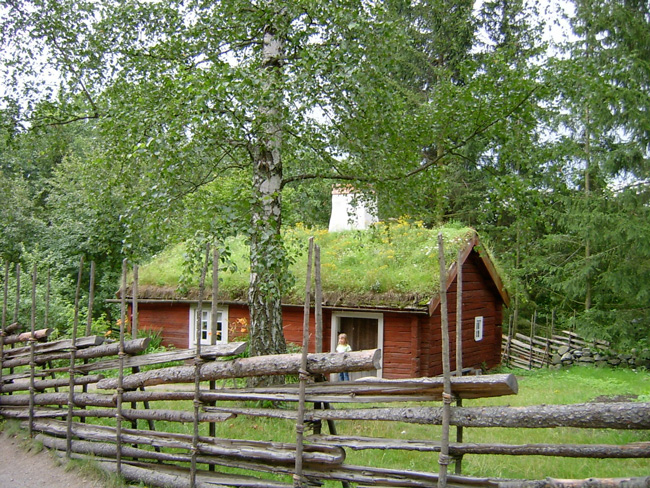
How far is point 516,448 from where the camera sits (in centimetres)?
445

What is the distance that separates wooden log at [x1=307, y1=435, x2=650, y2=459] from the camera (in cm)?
404

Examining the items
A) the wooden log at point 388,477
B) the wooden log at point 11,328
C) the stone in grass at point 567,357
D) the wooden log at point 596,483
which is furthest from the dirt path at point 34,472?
the stone in grass at point 567,357

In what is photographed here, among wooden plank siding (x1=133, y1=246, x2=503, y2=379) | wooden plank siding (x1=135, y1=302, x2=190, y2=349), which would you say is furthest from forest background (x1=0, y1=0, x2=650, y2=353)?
wooden plank siding (x1=135, y1=302, x2=190, y2=349)

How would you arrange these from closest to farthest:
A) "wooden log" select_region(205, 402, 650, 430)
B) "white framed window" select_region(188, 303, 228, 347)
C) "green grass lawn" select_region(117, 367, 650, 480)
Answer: "wooden log" select_region(205, 402, 650, 430) < "green grass lawn" select_region(117, 367, 650, 480) < "white framed window" select_region(188, 303, 228, 347)

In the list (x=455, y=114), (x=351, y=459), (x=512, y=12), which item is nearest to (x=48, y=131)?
(x=455, y=114)

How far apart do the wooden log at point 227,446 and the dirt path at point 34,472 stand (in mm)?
432

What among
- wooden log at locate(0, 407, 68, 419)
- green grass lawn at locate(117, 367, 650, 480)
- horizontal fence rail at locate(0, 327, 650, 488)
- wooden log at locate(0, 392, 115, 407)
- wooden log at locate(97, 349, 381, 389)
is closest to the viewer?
horizontal fence rail at locate(0, 327, 650, 488)

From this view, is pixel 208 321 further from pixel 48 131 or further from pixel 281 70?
pixel 281 70

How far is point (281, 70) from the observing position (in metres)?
7.74

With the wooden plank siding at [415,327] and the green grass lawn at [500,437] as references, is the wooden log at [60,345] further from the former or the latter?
the wooden plank siding at [415,327]

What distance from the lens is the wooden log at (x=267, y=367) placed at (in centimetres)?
489

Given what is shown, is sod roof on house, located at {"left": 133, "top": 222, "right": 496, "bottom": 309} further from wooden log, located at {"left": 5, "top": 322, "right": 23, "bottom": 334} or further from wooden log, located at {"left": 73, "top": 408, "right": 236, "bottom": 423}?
wooden log, located at {"left": 73, "top": 408, "right": 236, "bottom": 423}

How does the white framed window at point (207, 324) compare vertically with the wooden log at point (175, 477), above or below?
above

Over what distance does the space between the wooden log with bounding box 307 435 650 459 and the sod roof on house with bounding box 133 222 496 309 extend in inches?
276
